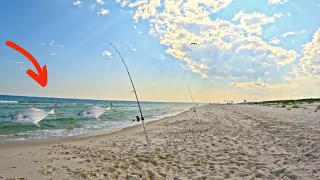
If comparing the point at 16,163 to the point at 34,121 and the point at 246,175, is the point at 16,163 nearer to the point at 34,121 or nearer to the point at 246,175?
the point at 34,121

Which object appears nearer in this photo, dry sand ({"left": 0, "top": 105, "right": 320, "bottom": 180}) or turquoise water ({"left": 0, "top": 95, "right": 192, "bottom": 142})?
dry sand ({"left": 0, "top": 105, "right": 320, "bottom": 180})

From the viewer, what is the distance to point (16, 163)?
6.26 meters

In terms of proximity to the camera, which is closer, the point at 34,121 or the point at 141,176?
the point at 141,176

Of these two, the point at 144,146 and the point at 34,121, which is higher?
the point at 34,121

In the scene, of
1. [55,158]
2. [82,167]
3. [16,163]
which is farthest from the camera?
[55,158]

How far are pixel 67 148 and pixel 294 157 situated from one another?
7.11m

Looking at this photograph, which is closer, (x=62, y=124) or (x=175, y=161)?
(x=175, y=161)

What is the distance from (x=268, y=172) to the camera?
16.8 feet

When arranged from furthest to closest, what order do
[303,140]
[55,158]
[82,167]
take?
[303,140], [55,158], [82,167]

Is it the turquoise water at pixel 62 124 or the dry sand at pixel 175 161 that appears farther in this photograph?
the turquoise water at pixel 62 124

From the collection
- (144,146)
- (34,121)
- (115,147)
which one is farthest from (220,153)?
(34,121)

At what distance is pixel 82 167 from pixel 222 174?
3332 mm

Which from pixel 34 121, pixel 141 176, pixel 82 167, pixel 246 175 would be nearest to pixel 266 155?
pixel 246 175

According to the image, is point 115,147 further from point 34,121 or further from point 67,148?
point 34,121
